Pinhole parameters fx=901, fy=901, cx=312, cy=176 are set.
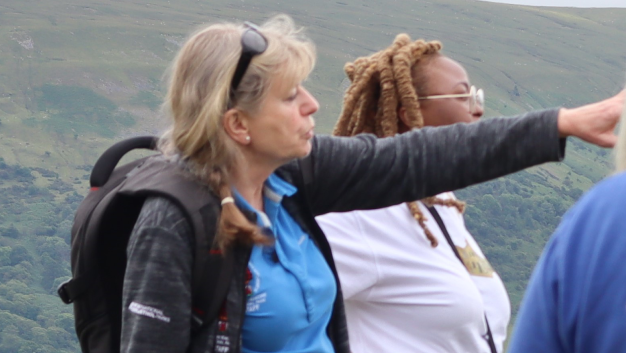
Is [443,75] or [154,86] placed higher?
[443,75]

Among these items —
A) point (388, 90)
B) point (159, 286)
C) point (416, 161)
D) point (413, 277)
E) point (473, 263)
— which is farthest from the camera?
point (388, 90)

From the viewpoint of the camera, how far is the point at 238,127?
2293 millimetres

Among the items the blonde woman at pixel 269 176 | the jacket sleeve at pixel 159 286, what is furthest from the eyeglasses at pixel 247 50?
the jacket sleeve at pixel 159 286

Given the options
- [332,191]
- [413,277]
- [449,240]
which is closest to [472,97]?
[449,240]

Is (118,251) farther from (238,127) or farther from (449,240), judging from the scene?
(449,240)

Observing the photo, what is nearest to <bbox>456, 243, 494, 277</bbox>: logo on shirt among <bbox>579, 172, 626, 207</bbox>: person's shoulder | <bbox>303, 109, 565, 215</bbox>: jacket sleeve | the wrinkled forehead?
the wrinkled forehead

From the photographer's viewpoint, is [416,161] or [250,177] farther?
[416,161]

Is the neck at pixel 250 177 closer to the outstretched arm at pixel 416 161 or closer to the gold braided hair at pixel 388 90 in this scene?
the outstretched arm at pixel 416 161

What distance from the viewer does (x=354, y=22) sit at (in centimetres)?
12794

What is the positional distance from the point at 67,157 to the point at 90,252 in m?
75.7

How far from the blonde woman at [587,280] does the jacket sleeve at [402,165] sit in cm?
102

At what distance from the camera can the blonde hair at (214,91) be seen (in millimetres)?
2219

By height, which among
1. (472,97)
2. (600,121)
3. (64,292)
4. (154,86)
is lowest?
(154,86)

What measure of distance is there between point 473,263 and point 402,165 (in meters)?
0.84
